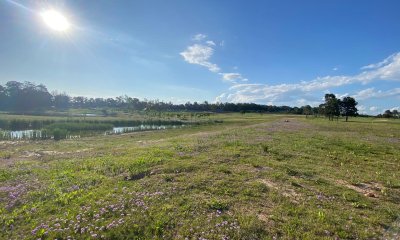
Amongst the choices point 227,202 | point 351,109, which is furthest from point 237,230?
point 351,109

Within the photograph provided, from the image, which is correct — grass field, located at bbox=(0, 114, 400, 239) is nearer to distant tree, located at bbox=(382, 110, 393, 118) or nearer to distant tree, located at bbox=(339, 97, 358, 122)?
distant tree, located at bbox=(339, 97, 358, 122)

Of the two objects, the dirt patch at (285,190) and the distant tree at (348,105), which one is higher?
the distant tree at (348,105)

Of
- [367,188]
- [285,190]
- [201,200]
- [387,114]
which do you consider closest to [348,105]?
[387,114]

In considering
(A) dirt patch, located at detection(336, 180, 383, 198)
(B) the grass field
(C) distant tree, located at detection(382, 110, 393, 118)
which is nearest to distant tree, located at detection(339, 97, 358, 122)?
(C) distant tree, located at detection(382, 110, 393, 118)

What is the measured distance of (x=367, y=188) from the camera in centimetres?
1121

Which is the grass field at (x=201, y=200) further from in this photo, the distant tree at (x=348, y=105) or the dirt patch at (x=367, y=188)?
the distant tree at (x=348, y=105)

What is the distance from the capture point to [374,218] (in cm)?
790

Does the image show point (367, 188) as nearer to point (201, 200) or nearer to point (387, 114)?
point (201, 200)

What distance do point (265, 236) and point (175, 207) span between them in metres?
3.10

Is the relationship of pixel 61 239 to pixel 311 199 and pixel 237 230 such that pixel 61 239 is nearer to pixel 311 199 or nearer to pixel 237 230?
pixel 237 230

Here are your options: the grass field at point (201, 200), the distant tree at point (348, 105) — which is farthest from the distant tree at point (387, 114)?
the grass field at point (201, 200)

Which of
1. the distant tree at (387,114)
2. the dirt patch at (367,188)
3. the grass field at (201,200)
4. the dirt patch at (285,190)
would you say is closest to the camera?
the grass field at (201,200)

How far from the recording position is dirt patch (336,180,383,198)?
10.2 m

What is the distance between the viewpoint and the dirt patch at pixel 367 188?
10227mm
